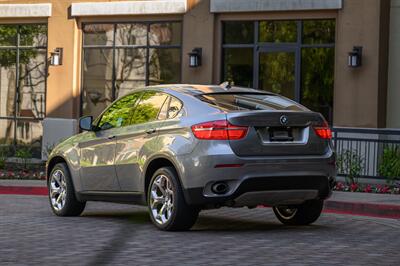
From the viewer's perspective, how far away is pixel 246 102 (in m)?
11.0

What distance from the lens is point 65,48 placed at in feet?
83.5

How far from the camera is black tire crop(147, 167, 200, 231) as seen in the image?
1054 centimetres

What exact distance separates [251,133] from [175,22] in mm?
13822

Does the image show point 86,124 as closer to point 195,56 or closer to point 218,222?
point 218,222

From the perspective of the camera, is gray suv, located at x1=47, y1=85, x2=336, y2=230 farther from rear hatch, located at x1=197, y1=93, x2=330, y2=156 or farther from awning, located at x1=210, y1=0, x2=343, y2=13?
awning, located at x1=210, y1=0, x2=343, y2=13

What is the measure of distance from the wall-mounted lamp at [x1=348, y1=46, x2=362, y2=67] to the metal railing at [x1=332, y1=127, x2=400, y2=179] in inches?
59.5

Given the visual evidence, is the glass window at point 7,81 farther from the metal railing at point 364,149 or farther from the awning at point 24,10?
the metal railing at point 364,149

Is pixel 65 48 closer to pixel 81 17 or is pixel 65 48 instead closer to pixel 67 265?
pixel 81 17

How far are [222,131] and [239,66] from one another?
42.2 ft

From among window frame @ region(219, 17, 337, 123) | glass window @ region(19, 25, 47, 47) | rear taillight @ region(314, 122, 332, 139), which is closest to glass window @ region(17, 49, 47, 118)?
glass window @ region(19, 25, 47, 47)

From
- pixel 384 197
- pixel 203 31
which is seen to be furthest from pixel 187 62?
pixel 384 197

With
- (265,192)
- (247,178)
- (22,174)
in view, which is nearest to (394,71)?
(22,174)

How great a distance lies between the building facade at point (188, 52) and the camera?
68.9 ft

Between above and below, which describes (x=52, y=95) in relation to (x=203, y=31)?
below
